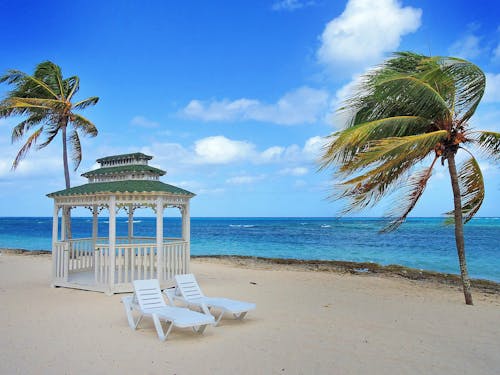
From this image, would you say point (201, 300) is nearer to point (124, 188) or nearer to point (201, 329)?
point (201, 329)

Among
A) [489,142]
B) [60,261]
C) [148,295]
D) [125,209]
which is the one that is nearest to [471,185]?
[489,142]

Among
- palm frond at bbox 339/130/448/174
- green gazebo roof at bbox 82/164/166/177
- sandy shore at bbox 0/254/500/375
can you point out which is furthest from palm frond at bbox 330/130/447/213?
green gazebo roof at bbox 82/164/166/177

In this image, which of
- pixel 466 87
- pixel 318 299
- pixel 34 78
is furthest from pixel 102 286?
pixel 34 78

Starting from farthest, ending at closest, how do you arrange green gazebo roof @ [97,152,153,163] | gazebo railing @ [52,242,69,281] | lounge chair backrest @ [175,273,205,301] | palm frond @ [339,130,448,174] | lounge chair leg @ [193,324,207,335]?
1. green gazebo roof @ [97,152,153,163]
2. gazebo railing @ [52,242,69,281]
3. palm frond @ [339,130,448,174]
4. lounge chair backrest @ [175,273,205,301]
5. lounge chair leg @ [193,324,207,335]

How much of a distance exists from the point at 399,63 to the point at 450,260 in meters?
18.8

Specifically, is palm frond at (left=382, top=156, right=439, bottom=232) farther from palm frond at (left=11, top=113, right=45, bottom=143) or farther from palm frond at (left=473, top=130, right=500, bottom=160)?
palm frond at (left=11, top=113, right=45, bottom=143)

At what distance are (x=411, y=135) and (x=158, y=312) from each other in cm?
653

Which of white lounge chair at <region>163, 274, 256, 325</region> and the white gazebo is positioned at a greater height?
the white gazebo

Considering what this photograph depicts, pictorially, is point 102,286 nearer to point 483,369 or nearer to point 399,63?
point 483,369

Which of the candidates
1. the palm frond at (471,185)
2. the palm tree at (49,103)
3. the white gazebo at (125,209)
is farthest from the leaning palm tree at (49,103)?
the palm frond at (471,185)

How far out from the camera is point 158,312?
5.82 metres

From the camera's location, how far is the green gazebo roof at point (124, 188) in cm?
923

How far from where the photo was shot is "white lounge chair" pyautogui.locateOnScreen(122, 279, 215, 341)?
5.49 m

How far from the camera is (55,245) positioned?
33.4 ft
